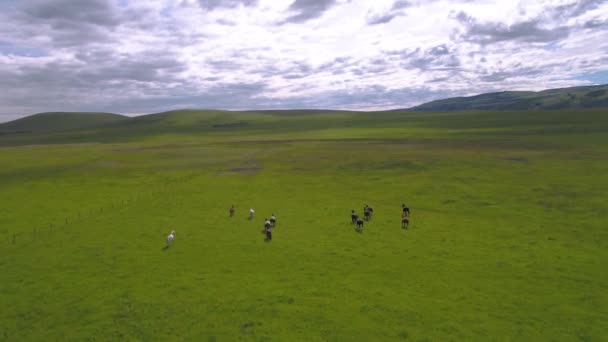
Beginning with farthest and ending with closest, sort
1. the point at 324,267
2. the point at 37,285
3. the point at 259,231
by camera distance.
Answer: the point at 259,231 → the point at 324,267 → the point at 37,285

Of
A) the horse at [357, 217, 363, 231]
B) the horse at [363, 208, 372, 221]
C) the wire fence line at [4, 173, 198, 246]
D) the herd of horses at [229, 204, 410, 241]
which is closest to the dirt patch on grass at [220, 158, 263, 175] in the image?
the wire fence line at [4, 173, 198, 246]

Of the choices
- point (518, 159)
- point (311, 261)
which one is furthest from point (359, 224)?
point (518, 159)

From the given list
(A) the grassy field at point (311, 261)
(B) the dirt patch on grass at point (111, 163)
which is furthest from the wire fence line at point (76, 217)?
(B) the dirt patch on grass at point (111, 163)

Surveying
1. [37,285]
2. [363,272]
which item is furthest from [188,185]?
[363,272]

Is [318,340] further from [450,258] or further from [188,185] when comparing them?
[188,185]

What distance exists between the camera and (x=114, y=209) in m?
45.6

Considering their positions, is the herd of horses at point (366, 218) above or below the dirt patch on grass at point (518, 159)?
below

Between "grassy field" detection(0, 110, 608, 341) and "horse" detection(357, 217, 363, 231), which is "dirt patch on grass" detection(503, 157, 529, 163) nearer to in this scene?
"grassy field" detection(0, 110, 608, 341)

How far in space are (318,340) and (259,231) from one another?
60.2 ft

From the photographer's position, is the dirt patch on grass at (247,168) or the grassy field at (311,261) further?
the dirt patch on grass at (247,168)

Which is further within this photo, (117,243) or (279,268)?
(117,243)

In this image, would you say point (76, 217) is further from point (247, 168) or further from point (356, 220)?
point (247, 168)

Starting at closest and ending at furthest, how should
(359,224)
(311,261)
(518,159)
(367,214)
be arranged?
(311,261)
(359,224)
(367,214)
(518,159)

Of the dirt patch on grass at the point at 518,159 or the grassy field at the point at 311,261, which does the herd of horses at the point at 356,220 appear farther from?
the dirt patch on grass at the point at 518,159
